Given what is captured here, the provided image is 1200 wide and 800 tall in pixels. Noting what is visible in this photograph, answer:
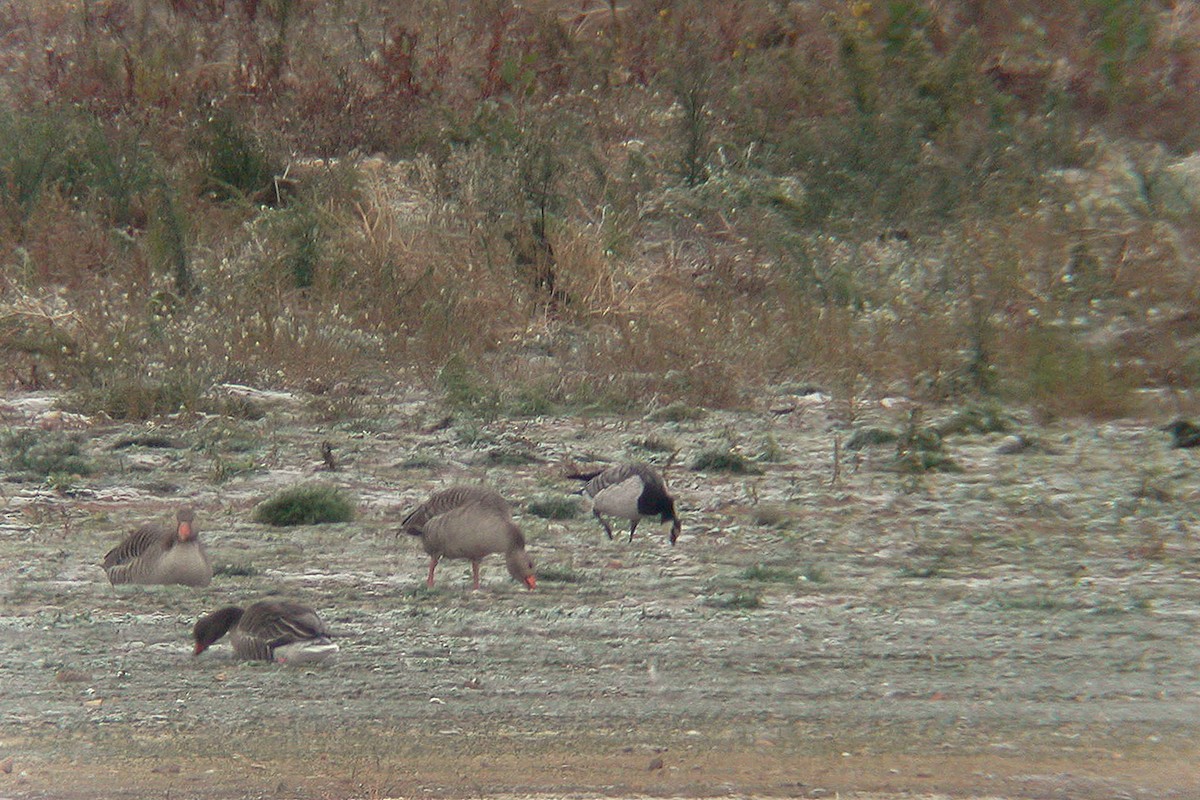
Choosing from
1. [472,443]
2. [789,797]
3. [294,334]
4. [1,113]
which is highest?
[1,113]

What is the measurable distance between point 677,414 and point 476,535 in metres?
3.33

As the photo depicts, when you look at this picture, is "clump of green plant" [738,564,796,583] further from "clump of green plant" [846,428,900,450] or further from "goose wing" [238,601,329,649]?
"clump of green plant" [846,428,900,450]

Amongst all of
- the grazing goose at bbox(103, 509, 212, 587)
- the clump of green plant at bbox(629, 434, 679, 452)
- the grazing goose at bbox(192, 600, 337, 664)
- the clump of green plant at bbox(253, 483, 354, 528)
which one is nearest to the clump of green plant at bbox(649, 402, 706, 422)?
the clump of green plant at bbox(629, 434, 679, 452)

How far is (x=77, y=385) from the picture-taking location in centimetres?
941

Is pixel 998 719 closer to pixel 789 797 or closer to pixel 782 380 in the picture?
pixel 789 797

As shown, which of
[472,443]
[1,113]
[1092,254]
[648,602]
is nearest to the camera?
[648,602]

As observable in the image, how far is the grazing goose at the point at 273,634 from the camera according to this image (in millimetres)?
5203

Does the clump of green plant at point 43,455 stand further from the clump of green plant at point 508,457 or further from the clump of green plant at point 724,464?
the clump of green plant at point 724,464

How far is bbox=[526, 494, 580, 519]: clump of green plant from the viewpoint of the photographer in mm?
7527

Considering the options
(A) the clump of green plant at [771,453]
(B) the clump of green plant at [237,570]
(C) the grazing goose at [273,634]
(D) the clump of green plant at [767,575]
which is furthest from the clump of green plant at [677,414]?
(C) the grazing goose at [273,634]

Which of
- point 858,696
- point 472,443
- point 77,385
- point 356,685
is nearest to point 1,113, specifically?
point 77,385

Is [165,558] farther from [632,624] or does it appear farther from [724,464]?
[724,464]

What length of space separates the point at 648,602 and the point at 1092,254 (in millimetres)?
5977

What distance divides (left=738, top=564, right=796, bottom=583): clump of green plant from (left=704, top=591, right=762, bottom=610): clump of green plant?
0.83ft
